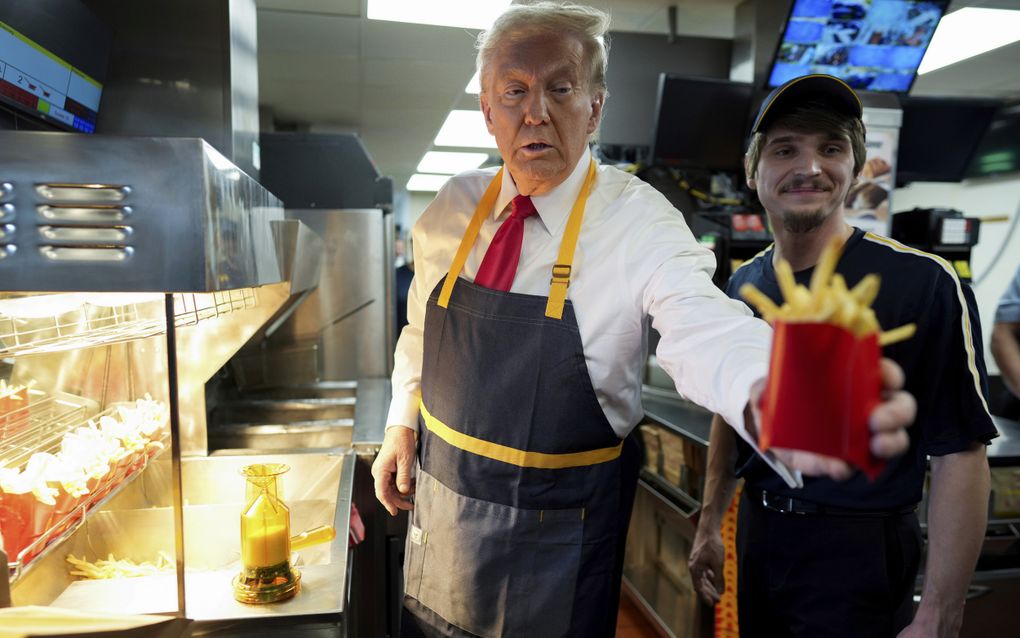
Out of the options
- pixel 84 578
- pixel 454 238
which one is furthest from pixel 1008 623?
pixel 84 578

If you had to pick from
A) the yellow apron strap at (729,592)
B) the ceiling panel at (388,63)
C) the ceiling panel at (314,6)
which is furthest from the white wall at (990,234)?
the yellow apron strap at (729,592)

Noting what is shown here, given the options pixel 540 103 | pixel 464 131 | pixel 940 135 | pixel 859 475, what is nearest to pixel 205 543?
pixel 540 103

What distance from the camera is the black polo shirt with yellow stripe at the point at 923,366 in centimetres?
135

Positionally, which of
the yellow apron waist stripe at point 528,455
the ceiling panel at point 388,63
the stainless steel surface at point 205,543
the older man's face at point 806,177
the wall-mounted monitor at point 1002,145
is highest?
the ceiling panel at point 388,63

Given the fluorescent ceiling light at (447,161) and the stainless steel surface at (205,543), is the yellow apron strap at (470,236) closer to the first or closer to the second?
the stainless steel surface at (205,543)

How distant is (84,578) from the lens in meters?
1.42

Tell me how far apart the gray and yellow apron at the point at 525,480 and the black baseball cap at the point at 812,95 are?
566mm

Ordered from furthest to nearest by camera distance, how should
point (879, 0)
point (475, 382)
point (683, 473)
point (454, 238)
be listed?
point (879, 0) < point (683, 473) < point (454, 238) < point (475, 382)

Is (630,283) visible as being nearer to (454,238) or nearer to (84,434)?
(454,238)

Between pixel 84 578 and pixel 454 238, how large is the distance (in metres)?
1.12

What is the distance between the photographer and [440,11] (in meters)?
4.01

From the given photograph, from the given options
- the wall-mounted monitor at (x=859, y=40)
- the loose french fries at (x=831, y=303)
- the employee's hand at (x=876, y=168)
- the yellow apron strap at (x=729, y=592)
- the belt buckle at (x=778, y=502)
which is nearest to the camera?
the loose french fries at (x=831, y=303)

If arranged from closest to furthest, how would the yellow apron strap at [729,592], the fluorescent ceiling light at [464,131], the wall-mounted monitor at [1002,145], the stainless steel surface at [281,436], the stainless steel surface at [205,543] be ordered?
the stainless steel surface at [205,543] → the yellow apron strap at [729,592] → the stainless steel surface at [281,436] → the wall-mounted monitor at [1002,145] → the fluorescent ceiling light at [464,131]

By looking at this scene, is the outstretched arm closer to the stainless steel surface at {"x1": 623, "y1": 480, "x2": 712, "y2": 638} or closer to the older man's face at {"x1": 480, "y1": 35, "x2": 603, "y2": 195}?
the older man's face at {"x1": 480, "y1": 35, "x2": 603, "y2": 195}
